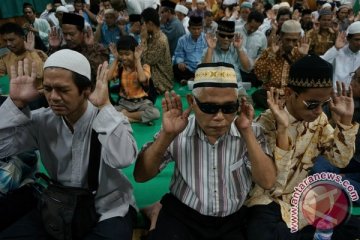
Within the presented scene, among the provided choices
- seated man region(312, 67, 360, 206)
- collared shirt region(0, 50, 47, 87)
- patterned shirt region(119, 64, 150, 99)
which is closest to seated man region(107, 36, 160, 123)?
patterned shirt region(119, 64, 150, 99)

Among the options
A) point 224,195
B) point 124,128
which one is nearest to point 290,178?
point 224,195

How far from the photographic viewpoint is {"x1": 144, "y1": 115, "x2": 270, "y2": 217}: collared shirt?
1906 mm

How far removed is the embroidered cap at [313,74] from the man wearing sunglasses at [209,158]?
1.09 ft

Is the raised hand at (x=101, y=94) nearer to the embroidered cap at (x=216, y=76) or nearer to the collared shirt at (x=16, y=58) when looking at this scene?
the embroidered cap at (x=216, y=76)

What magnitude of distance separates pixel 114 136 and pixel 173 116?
11.7 inches

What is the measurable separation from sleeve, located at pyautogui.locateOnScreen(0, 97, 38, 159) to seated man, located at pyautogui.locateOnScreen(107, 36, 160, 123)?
7.53 feet

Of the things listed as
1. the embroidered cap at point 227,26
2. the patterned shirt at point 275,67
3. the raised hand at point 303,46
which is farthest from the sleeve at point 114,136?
the embroidered cap at point 227,26

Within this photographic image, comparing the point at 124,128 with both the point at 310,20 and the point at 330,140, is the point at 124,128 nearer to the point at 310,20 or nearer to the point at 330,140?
the point at 330,140

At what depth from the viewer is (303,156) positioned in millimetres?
2076

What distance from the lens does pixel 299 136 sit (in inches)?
80.4

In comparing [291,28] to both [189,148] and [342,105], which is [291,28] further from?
[189,148]

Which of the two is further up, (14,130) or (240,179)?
(14,130)

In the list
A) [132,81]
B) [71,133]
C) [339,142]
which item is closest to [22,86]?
[71,133]

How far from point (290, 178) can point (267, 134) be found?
275mm
